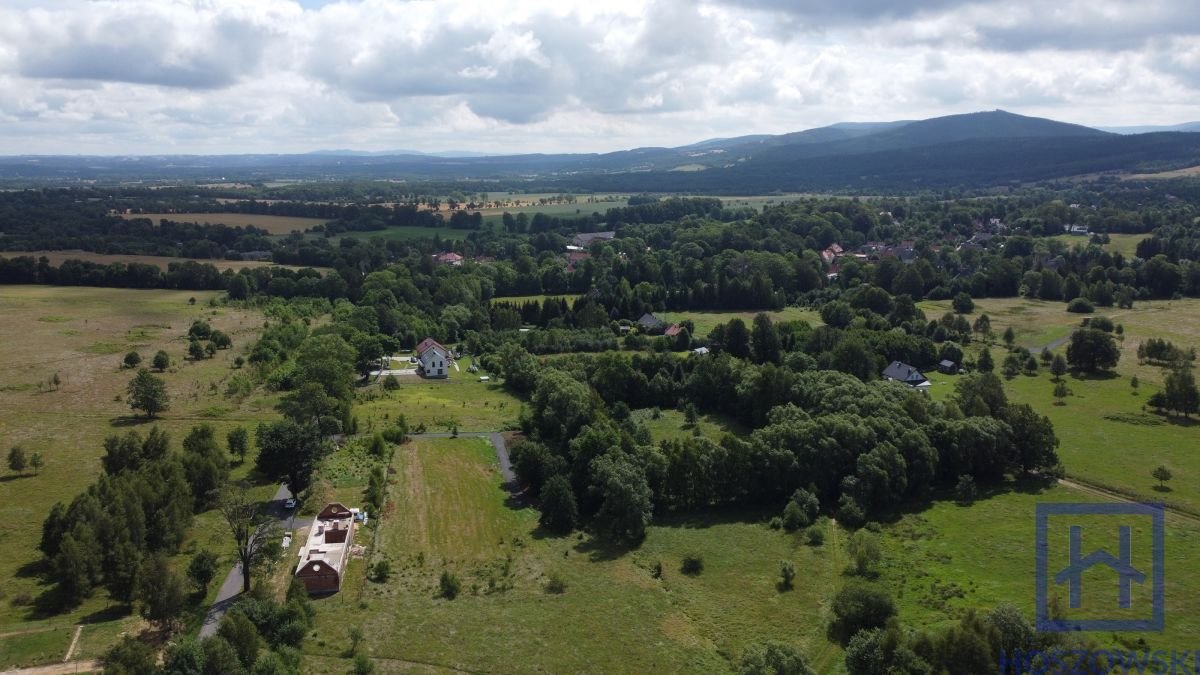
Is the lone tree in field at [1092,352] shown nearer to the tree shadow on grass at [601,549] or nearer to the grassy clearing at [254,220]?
the tree shadow on grass at [601,549]

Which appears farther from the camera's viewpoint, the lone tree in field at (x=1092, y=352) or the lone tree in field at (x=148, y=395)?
the lone tree in field at (x=1092, y=352)

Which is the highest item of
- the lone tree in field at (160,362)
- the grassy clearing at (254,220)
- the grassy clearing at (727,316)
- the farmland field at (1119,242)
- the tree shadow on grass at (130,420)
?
the grassy clearing at (254,220)

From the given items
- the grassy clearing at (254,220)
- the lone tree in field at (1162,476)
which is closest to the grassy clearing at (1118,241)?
the lone tree in field at (1162,476)

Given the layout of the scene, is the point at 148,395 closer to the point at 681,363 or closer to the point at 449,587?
the point at 449,587

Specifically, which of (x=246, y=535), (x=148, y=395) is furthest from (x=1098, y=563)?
(x=148, y=395)

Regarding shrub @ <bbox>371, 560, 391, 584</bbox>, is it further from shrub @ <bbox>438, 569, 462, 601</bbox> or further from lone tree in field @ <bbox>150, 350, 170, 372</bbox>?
lone tree in field @ <bbox>150, 350, 170, 372</bbox>

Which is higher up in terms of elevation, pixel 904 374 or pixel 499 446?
pixel 904 374
